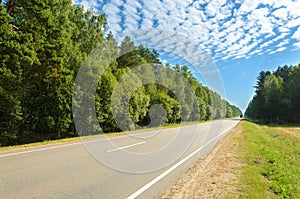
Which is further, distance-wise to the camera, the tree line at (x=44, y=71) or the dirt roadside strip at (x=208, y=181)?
the tree line at (x=44, y=71)

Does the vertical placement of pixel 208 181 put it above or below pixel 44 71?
below

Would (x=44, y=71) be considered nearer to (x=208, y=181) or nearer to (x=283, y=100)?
(x=208, y=181)

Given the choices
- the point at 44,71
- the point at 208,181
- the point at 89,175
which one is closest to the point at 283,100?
the point at 44,71

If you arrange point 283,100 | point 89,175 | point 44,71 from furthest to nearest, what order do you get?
point 283,100 → point 44,71 → point 89,175

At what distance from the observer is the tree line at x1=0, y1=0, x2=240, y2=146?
14.2 m

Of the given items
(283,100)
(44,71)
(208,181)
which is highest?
(283,100)

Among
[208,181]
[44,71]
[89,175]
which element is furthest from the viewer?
[44,71]

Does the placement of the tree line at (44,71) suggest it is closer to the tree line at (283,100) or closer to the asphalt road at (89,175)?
the asphalt road at (89,175)

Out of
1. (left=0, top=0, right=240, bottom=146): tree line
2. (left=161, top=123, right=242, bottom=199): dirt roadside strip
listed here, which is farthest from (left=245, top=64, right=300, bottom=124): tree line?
(left=161, top=123, right=242, bottom=199): dirt roadside strip

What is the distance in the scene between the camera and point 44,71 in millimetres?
16812

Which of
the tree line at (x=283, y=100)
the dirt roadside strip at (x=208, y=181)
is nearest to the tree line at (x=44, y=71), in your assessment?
the dirt roadside strip at (x=208, y=181)

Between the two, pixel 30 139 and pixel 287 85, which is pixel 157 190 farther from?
pixel 287 85

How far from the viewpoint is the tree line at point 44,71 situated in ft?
46.5

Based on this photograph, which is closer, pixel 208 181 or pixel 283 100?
pixel 208 181
